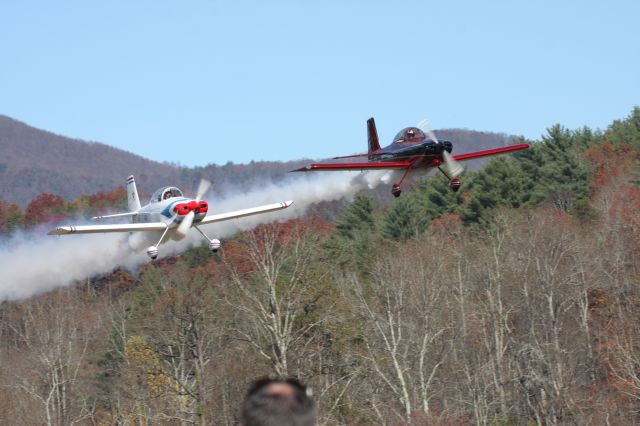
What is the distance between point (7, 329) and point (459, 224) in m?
44.0

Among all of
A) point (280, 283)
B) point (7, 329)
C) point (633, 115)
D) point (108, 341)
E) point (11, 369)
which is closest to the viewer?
point (280, 283)

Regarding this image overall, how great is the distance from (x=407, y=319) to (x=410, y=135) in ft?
80.2

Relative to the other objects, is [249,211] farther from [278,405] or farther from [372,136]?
[278,405]

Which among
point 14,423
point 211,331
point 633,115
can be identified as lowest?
point 14,423

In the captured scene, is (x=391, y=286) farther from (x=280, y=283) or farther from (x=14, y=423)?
(x=14, y=423)

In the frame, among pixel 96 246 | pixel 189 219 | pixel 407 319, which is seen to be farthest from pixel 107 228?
pixel 407 319

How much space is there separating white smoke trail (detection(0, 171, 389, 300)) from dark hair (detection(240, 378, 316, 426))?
33.5 m

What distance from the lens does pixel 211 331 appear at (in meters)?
52.0

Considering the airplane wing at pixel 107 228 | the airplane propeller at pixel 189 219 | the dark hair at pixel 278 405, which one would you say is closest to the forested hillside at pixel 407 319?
the airplane wing at pixel 107 228

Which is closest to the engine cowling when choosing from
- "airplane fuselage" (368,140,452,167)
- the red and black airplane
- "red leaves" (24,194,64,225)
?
the red and black airplane

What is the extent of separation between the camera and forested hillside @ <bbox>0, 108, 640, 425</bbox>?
44375 millimetres

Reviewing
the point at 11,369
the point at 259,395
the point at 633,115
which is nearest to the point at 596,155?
the point at 633,115

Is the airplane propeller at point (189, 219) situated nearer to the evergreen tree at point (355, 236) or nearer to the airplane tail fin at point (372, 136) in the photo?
the airplane tail fin at point (372, 136)

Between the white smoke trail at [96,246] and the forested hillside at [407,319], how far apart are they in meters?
4.15
